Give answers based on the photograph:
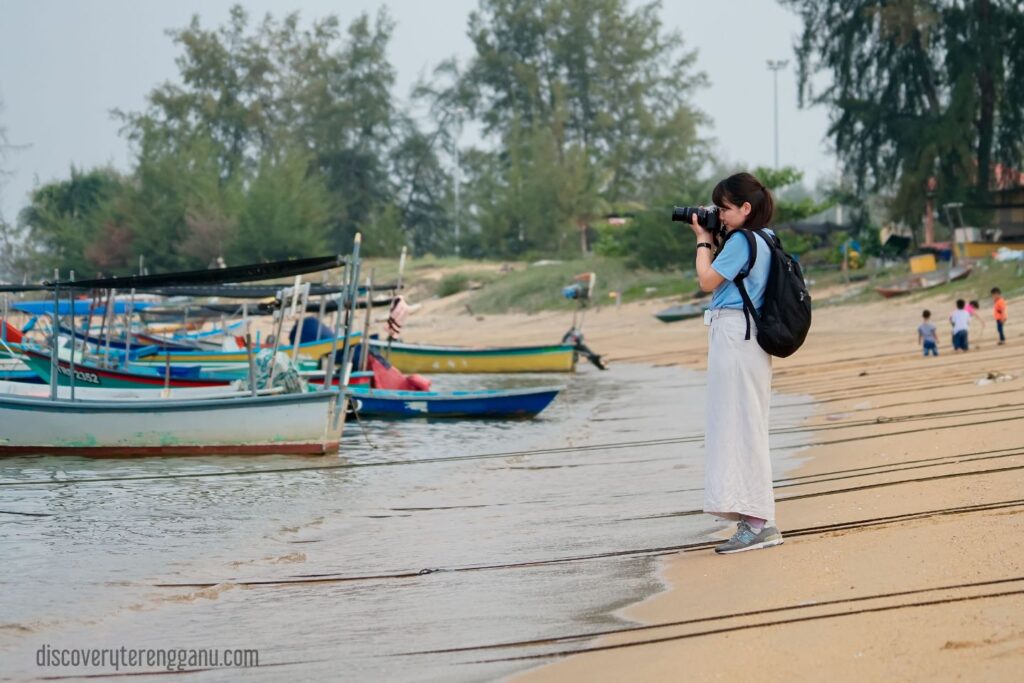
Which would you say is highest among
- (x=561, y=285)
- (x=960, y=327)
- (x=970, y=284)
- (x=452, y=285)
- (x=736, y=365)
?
(x=452, y=285)

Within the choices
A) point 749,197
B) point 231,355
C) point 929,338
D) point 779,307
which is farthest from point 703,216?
point 231,355

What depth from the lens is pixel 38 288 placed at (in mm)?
16031

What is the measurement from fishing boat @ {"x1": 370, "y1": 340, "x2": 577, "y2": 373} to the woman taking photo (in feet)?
69.7

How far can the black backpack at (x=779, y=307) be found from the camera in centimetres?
643

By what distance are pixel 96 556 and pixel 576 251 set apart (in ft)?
169

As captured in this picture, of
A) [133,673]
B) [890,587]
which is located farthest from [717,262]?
[133,673]

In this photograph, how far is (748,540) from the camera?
6.79 metres

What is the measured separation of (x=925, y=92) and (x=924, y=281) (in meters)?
9.98

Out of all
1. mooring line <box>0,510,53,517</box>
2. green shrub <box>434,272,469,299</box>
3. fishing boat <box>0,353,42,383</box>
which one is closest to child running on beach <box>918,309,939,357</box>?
fishing boat <box>0,353,42,383</box>

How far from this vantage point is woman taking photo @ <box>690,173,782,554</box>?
256 inches

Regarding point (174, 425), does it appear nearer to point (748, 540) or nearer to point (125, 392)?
point (125, 392)

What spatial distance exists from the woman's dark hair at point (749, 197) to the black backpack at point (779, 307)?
160mm

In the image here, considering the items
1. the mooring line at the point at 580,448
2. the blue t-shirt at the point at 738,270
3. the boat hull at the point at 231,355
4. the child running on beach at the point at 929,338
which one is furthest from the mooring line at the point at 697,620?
the boat hull at the point at 231,355

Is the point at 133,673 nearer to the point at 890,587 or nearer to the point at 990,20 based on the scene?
the point at 890,587
